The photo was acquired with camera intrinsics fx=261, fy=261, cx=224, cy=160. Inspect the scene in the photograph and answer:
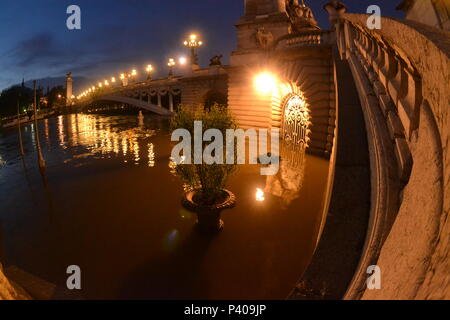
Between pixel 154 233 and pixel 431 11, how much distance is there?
2590 centimetres

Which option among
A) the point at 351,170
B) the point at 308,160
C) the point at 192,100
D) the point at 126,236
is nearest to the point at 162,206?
the point at 126,236

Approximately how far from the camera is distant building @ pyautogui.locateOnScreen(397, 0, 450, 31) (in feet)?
60.2

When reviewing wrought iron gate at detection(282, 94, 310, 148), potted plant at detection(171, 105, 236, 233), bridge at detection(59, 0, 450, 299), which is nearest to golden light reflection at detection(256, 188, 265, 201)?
potted plant at detection(171, 105, 236, 233)

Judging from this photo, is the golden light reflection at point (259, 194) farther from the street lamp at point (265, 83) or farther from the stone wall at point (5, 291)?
the street lamp at point (265, 83)

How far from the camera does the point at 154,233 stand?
7484 mm

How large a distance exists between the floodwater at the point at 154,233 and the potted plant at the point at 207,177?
589 millimetres

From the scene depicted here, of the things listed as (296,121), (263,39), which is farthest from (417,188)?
(263,39)

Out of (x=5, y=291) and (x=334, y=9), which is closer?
(x=5, y=291)

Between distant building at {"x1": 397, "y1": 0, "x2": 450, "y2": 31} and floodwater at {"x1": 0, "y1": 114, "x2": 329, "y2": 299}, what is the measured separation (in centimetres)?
1566

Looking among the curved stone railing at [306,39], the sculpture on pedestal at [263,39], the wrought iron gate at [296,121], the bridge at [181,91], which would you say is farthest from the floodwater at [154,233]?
the bridge at [181,91]

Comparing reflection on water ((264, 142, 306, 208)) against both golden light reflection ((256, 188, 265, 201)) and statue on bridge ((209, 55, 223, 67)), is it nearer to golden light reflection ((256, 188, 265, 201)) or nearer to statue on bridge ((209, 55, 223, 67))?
golden light reflection ((256, 188, 265, 201))

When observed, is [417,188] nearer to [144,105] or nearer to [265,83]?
[265,83]

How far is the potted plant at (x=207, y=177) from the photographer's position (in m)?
7.20

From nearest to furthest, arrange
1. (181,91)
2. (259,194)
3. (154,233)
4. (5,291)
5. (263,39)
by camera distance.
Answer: (5,291) < (154,233) < (259,194) < (263,39) < (181,91)
